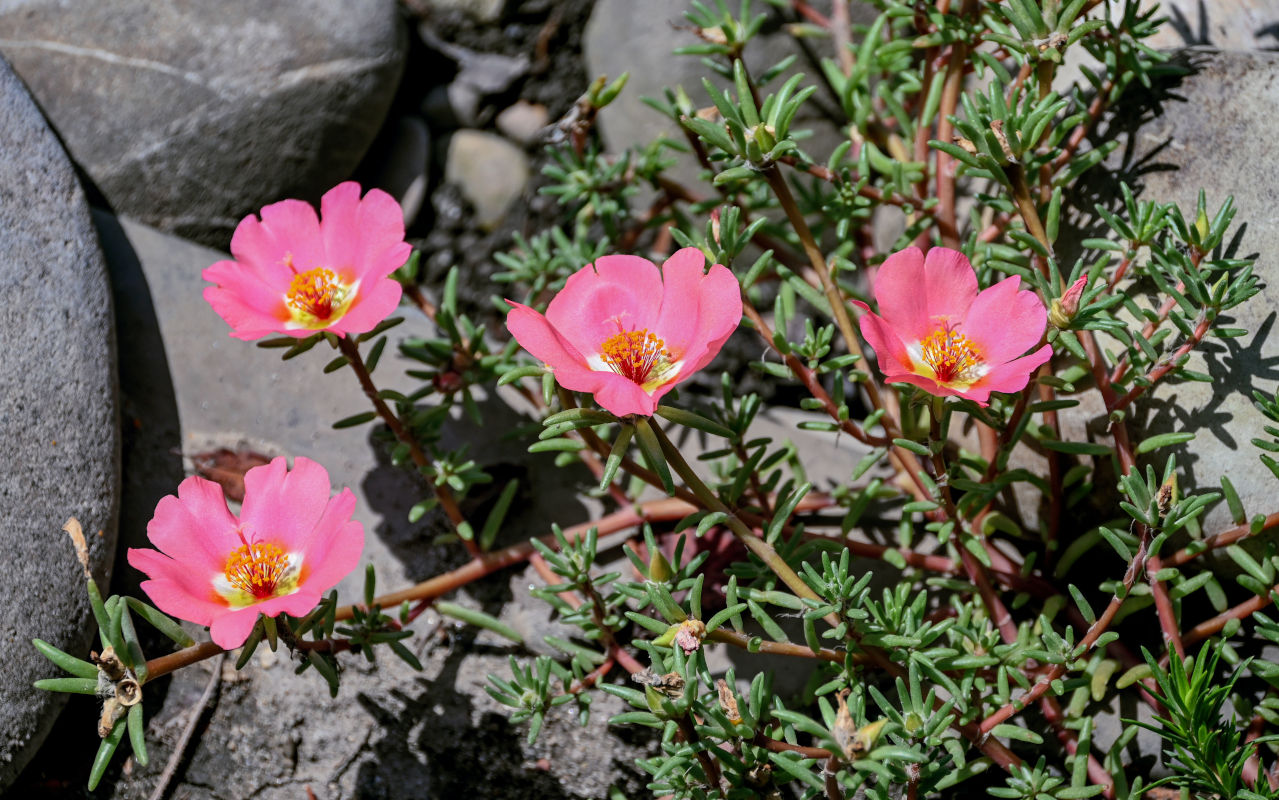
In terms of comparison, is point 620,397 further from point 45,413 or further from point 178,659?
point 45,413

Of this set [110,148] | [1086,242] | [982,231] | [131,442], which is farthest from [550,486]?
[110,148]

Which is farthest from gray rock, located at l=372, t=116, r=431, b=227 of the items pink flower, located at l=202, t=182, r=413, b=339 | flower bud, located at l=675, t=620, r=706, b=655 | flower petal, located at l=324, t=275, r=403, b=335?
flower bud, located at l=675, t=620, r=706, b=655

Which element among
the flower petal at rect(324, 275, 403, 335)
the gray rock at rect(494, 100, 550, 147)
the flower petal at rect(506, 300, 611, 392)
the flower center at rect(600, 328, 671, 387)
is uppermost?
the flower petal at rect(506, 300, 611, 392)

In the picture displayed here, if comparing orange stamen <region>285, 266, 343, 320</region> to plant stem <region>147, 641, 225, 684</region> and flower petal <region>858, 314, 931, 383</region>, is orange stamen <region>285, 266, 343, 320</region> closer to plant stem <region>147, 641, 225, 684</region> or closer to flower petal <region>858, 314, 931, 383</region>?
plant stem <region>147, 641, 225, 684</region>

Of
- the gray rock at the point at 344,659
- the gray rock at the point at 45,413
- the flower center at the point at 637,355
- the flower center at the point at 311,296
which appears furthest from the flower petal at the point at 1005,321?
the gray rock at the point at 45,413

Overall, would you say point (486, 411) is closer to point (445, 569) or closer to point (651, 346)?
point (445, 569)

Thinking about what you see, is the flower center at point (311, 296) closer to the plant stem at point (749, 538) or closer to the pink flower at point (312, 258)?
the pink flower at point (312, 258)
